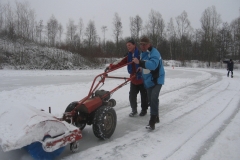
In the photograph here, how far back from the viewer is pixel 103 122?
135 inches

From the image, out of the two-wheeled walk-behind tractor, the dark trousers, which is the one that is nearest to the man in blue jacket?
the dark trousers

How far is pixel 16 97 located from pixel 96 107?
15.3 ft

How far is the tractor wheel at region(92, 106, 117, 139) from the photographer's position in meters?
3.38

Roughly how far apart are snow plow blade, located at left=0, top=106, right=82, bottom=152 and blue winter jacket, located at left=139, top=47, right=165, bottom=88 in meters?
1.78

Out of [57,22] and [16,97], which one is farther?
[57,22]

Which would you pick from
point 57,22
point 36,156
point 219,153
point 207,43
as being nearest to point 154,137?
point 219,153

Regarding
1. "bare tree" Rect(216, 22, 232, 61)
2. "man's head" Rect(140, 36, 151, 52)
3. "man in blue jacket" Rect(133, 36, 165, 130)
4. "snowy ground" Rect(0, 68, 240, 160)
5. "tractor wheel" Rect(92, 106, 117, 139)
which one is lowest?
"snowy ground" Rect(0, 68, 240, 160)

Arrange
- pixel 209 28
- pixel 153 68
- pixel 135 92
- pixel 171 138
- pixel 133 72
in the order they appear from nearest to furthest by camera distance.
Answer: pixel 171 138, pixel 153 68, pixel 133 72, pixel 135 92, pixel 209 28

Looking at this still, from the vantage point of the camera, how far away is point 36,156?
2598mm

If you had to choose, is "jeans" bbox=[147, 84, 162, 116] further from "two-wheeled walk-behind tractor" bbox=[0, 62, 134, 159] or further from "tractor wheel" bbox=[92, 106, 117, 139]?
"two-wheeled walk-behind tractor" bbox=[0, 62, 134, 159]

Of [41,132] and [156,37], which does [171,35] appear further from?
[41,132]

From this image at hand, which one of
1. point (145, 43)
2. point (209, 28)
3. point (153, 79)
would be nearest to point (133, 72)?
point (153, 79)

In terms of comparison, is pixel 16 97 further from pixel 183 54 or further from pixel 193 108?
→ pixel 183 54

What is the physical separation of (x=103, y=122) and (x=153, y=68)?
136 cm
